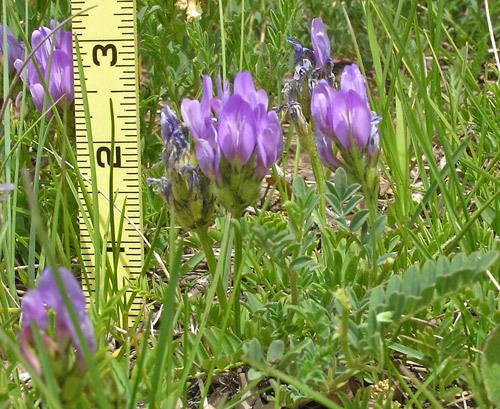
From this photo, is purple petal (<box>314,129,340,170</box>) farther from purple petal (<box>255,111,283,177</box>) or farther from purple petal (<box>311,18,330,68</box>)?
purple petal (<box>311,18,330,68</box>)

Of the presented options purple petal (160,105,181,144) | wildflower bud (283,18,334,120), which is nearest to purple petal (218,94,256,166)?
purple petal (160,105,181,144)

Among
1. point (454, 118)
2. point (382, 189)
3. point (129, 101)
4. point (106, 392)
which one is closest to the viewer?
point (106, 392)

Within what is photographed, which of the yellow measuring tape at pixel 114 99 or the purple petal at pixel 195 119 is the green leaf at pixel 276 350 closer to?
the purple petal at pixel 195 119

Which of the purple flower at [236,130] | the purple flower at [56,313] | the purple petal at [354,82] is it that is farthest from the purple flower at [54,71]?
the purple flower at [56,313]

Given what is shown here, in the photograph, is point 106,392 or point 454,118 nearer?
point 106,392

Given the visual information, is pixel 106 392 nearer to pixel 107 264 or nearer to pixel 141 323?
pixel 107 264

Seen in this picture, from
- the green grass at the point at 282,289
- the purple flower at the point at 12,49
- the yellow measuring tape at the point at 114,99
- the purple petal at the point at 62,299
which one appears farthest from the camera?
the purple flower at the point at 12,49

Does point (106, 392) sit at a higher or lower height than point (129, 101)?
lower

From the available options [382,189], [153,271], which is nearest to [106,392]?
[153,271]
